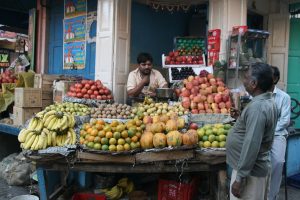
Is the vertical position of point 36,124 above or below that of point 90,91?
below

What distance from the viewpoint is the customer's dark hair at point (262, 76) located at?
290cm

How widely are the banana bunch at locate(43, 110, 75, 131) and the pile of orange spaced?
409mm

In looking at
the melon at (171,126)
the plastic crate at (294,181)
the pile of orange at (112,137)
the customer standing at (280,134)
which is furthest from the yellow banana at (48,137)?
the plastic crate at (294,181)

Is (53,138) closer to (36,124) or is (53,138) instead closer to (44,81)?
(36,124)

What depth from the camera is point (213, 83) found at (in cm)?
547

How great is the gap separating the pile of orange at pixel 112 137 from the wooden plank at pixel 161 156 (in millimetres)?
143

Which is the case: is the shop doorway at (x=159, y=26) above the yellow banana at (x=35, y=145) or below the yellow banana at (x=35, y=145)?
above

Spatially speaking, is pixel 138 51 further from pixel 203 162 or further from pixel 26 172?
pixel 203 162

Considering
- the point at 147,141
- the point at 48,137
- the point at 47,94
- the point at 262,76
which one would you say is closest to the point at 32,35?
the point at 47,94

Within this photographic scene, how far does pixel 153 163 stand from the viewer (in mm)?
4109

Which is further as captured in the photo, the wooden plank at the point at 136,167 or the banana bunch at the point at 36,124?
the banana bunch at the point at 36,124

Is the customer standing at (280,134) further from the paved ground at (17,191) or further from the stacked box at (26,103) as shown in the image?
the stacked box at (26,103)

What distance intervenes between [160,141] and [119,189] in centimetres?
143

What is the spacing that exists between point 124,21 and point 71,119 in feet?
8.65
